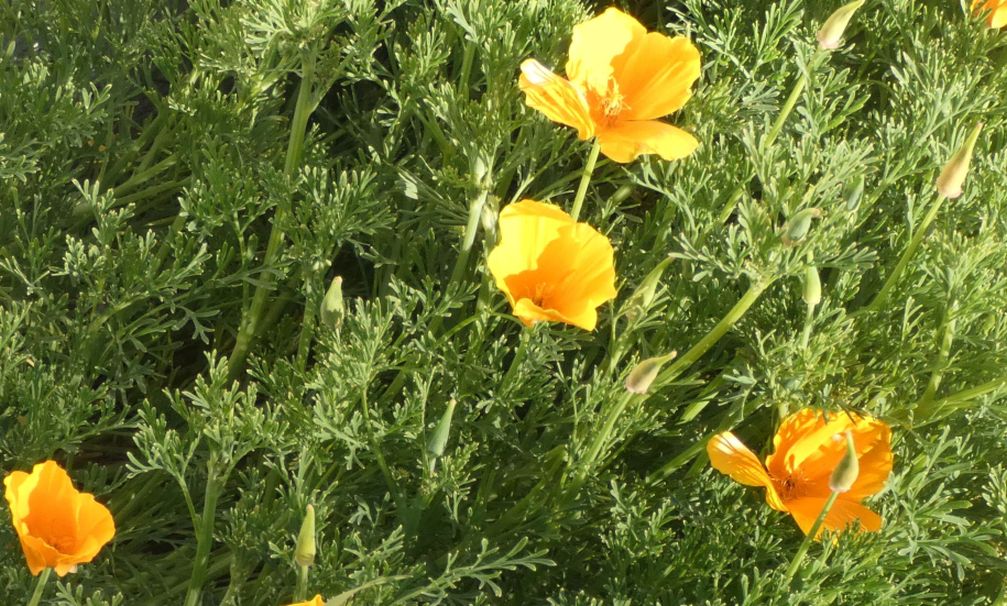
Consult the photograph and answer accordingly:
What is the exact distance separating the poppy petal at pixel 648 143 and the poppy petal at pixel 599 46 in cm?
11

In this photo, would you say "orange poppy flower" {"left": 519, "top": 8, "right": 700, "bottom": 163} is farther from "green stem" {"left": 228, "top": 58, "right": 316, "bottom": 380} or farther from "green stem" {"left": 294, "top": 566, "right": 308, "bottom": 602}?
Answer: "green stem" {"left": 294, "top": 566, "right": 308, "bottom": 602}

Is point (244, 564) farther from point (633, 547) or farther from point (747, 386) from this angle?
point (747, 386)

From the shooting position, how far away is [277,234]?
1.79m

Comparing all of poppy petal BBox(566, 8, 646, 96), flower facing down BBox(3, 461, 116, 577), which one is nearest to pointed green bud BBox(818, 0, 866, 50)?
poppy petal BBox(566, 8, 646, 96)

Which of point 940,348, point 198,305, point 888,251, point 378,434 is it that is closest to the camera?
point 378,434

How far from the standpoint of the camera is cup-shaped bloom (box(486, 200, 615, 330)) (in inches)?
60.6

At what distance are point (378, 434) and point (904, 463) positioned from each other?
81cm

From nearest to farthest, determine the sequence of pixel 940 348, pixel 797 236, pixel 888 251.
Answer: pixel 797 236 < pixel 940 348 < pixel 888 251

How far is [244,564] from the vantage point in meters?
1.72

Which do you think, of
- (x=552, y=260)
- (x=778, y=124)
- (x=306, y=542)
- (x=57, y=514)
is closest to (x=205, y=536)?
(x=57, y=514)

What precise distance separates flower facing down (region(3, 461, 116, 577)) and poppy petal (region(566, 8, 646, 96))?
0.91 meters

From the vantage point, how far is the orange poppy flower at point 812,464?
5.10ft

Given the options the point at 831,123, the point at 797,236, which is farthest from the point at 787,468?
the point at 831,123

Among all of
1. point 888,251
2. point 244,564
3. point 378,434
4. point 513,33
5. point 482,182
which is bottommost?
point 244,564
